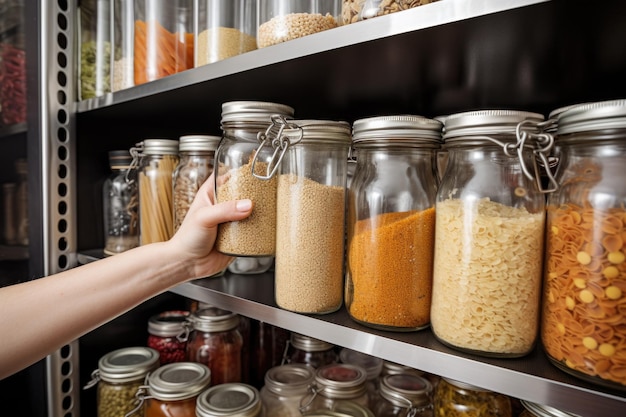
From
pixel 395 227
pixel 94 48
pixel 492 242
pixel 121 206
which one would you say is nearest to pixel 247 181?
pixel 395 227

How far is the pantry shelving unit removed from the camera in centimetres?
44

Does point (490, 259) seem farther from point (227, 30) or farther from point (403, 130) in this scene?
point (227, 30)

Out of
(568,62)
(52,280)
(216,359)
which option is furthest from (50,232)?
(568,62)

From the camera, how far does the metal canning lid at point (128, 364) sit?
3.23ft

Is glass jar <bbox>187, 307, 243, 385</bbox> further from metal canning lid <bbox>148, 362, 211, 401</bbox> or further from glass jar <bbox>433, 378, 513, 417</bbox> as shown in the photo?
glass jar <bbox>433, 378, 513, 417</bbox>

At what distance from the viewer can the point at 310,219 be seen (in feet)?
2.03

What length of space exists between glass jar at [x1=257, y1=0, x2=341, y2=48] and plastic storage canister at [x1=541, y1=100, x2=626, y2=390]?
40 cm

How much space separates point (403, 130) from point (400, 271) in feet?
0.64

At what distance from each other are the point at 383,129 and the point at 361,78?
154 mm

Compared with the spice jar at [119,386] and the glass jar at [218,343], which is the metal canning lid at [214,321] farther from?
the spice jar at [119,386]

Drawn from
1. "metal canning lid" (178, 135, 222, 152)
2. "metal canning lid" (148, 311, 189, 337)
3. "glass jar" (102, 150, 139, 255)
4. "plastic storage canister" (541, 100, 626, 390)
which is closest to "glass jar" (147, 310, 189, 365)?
"metal canning lid" (148, 311, 189, 337)

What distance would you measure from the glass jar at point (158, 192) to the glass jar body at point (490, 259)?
70 cm

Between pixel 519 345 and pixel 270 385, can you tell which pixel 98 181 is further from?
pixel 519 345

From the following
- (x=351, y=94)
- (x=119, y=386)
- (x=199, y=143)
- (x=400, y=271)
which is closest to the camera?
(x=400, y=271)
